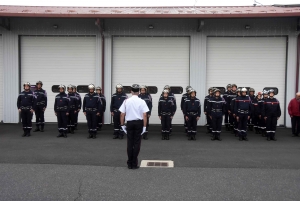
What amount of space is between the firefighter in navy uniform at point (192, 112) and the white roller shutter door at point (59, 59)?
5.80 metres

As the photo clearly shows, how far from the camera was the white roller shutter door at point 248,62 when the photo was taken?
15070 mm

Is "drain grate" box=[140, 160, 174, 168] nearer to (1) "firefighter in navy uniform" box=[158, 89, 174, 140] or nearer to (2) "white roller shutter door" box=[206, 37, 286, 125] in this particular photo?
(1) "firefighter in navy uniform" box=[158, 89, 174, 140]

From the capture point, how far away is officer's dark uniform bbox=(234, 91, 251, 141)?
11508 millimetres

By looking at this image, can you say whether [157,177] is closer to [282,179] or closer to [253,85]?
[282,179]

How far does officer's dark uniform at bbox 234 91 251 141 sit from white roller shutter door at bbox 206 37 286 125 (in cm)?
373

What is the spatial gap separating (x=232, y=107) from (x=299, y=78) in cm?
477

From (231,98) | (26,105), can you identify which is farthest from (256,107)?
(26,105)

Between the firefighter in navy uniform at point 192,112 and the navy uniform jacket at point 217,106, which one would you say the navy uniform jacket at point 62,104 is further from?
the navy uniform jacket at point 217,106

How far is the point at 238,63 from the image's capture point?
1516cm

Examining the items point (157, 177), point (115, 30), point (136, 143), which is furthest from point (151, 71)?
point (157, 177)

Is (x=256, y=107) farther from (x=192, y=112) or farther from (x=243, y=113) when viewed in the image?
(x=192, y=112)

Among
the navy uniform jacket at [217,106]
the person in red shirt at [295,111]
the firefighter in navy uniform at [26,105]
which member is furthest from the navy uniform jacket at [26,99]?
the person in red shirt at [295,111]

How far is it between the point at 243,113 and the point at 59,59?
9114mm

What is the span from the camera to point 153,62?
50.3 feet
